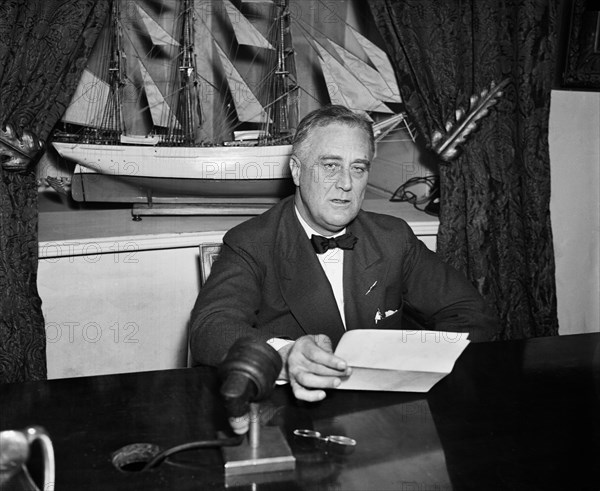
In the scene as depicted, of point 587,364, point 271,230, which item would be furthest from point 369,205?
point 587,364

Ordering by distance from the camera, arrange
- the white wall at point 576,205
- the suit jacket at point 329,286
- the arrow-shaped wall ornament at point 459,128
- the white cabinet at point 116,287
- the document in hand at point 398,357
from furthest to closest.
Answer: the white wall at point 576,205
the arrow-shaped wall ornament at point 459,128
the white cabinet at point 116,287
the suit jacket at point 329,286
the document in hand at point 398,357

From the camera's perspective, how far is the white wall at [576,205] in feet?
12.5

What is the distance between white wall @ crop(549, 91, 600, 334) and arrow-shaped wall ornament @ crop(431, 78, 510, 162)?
665mm

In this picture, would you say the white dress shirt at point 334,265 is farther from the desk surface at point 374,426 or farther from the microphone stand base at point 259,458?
the microphone stand base at point 259,458

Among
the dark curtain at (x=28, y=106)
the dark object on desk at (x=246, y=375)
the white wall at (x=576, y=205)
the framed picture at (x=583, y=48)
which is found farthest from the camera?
the white wall at (x=576, y=205)

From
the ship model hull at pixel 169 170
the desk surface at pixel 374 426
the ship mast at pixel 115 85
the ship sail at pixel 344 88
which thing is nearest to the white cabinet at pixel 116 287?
the ship model hull at pixel 169 170

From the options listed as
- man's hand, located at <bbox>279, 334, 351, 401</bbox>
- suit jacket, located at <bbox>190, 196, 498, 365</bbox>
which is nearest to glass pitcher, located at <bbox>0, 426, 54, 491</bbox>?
man's hand, located at <bbox>279, 334, 351, 401</bbox>

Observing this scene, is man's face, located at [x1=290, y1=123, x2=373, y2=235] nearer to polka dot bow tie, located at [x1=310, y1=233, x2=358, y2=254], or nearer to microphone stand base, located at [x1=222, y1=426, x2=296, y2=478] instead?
polka dot bow tie, located at [x1=310, y1=233, x2=358, y2=254]

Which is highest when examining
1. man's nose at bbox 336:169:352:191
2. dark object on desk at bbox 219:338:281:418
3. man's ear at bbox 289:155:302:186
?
man's ear at bbox 289:155:302:186

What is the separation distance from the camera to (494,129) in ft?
11.2

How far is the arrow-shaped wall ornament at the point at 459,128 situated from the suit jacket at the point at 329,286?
102 cm

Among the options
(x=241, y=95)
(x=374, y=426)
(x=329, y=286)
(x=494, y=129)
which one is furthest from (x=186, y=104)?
(x=374, y=426)

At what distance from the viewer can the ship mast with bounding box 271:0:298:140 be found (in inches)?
127

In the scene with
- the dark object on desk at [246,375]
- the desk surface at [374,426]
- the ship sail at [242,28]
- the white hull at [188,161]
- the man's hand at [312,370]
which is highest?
the ship sail at [242,28]
